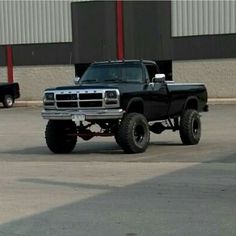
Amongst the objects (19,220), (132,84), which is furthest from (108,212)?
(132,84)

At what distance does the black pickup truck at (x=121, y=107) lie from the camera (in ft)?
46.4

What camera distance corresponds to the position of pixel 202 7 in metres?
35.3

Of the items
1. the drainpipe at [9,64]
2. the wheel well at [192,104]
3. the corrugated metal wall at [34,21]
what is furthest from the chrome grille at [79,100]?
the drainpipe at [9,64]

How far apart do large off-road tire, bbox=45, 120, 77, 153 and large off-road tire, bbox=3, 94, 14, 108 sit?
20.5 meters

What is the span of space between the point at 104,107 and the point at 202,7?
886 inches

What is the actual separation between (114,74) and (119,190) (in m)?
6.07

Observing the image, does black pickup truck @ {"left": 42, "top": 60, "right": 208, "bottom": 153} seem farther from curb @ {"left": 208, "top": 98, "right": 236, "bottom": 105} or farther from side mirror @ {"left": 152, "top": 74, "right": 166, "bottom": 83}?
curb @ {"left": 208, "top": 98, "right": 236, "bottom": 105}

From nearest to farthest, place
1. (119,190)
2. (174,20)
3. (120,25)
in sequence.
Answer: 1. (119,190)
2. (174,20)
3. (120,25)

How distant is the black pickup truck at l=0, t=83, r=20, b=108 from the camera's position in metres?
35.2

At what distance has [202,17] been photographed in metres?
35.4

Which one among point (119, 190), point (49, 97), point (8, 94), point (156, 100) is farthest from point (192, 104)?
point (8, 94)

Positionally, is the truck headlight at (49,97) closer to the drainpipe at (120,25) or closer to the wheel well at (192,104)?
the wheel well at (192,104)

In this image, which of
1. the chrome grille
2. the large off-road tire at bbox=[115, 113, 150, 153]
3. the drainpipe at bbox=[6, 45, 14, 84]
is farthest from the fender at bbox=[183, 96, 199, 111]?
the drainpipe at bbox=[6, 45, 14, 84]

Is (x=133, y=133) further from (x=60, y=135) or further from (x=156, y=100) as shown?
(x=60, y=135)
